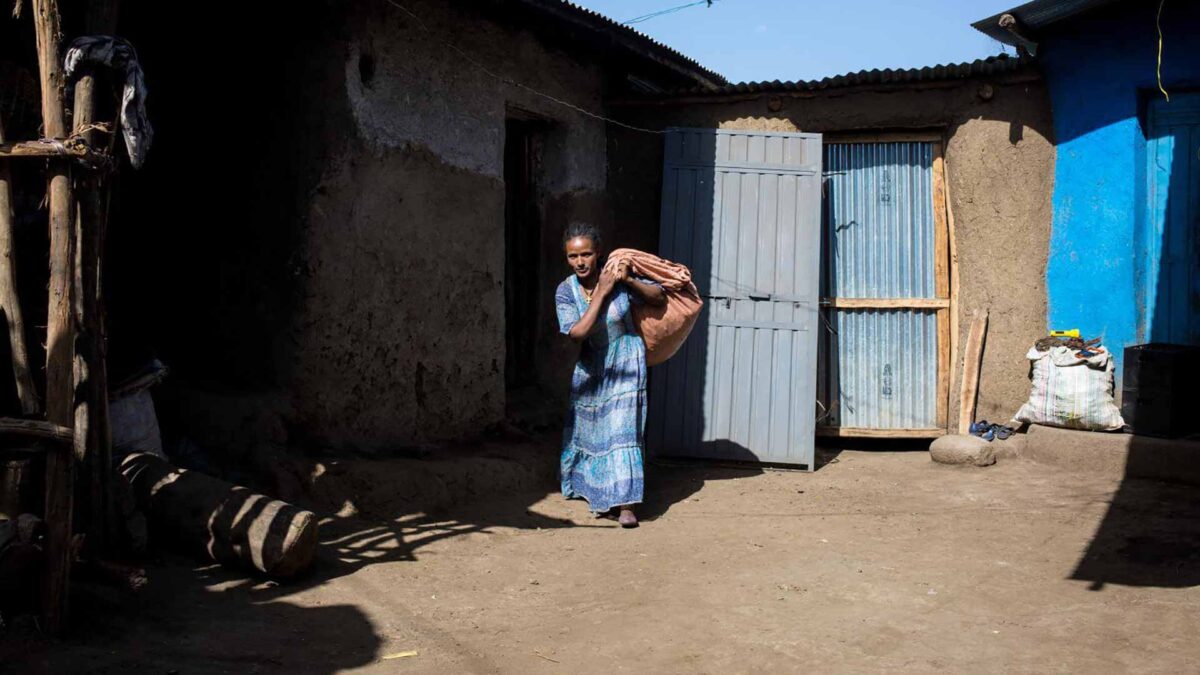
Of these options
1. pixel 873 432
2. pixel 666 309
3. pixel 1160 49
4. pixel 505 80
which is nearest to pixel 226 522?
pixel 666 309

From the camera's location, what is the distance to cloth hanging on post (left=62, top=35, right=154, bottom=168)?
3.76 metres

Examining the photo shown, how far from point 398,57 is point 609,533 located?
2946 millimetres

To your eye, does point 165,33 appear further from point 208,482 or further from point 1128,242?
point 1128,242

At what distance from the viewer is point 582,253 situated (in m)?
5.71

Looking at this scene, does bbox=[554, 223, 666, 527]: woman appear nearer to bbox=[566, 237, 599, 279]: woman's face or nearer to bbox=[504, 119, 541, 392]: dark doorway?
bbox=[566, 237, 599, 279]: woman's face

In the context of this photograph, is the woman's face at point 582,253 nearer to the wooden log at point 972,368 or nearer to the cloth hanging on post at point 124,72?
the cloth hanging on post at point 124,72

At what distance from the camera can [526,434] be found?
6.95 m

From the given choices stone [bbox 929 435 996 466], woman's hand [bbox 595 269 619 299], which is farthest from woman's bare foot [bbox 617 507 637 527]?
stone [bbox 929 435 996 466]

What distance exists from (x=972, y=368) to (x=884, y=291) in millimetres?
848

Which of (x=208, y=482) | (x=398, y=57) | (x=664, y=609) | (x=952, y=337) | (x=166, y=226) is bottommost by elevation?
(x=664, y=609)

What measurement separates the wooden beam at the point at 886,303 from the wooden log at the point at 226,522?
15.4 feet

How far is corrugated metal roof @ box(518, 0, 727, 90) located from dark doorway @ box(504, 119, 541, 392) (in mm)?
867

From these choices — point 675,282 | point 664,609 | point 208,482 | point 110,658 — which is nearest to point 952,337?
point 675,282

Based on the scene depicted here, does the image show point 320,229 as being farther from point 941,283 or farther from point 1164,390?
point 1164,390
